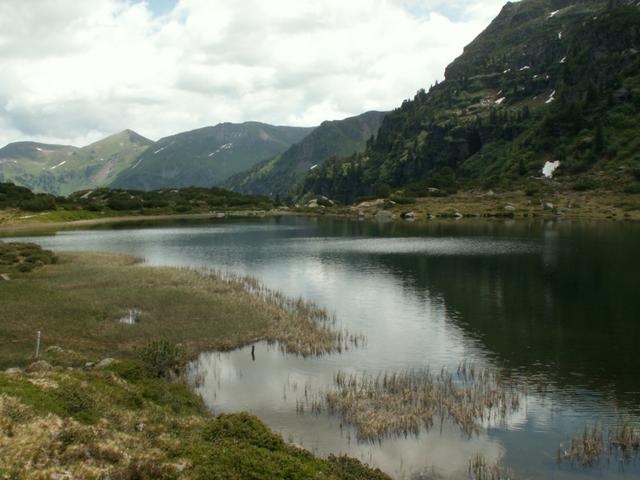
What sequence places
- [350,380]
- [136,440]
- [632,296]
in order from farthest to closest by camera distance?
[632,296] < [350,380] < [136,440]

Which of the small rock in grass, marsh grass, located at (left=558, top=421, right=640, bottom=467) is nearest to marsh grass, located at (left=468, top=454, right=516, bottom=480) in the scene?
marsh grass, located at (left=558, top=421, right=640, bottom=467)

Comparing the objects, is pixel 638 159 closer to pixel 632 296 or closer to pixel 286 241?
pixel 286 241

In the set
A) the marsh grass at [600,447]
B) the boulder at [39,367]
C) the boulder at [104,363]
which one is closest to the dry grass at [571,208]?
the marsh grass at [600,447]

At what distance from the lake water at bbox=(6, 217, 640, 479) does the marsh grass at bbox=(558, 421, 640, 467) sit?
0.57 metres

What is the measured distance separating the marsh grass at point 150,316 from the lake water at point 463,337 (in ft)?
9.25

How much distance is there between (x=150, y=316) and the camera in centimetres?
4722

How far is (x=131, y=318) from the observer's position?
46.8m

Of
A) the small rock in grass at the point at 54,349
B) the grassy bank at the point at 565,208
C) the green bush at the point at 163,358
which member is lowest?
the green bush at the point at 163,358

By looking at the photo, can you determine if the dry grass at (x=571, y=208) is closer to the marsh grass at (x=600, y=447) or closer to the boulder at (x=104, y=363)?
the marsh grass at (x=600, y=447)

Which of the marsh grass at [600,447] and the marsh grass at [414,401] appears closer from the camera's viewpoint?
the marsh grass at [600,447]

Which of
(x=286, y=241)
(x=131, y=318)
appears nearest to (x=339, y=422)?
(x=131, y=318)

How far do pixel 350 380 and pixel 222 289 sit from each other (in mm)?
31171

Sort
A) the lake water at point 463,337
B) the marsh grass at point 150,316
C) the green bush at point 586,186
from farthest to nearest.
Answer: the green bush at point 586,186 → the marsh grass at point 150,316 → the lake water at point 463,337

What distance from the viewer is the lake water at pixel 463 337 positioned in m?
25.4
